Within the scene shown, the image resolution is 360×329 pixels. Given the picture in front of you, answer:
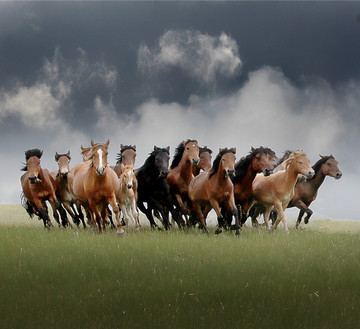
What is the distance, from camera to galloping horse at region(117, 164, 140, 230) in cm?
1569

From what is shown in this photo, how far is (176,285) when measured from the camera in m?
8.07

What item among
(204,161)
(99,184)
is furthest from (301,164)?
(99,184)

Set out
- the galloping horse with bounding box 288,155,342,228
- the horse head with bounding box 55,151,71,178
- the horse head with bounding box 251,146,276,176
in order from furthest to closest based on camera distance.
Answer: the galloping horse with bounding box 288,155,342,228 < the horse head with bounding box 55,151,71,178 < the horse head with bounding box 251,146,276,176

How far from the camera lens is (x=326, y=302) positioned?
7379mm

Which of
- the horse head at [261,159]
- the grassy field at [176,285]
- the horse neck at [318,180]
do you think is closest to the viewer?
the grassy field at [176,285]

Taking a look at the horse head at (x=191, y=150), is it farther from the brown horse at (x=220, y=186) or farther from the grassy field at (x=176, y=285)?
the grassy field at (x=176, y=285)

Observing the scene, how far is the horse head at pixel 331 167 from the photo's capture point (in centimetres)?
1866

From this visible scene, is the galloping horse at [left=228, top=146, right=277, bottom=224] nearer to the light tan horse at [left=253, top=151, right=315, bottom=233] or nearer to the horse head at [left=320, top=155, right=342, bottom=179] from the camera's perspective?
the light tan horse at [left=253, top=151, right=315, bottom=233]

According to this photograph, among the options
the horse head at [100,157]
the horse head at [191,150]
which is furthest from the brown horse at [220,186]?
the horse head at [100,157]

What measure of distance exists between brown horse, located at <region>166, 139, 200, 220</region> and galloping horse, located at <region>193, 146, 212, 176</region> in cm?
79

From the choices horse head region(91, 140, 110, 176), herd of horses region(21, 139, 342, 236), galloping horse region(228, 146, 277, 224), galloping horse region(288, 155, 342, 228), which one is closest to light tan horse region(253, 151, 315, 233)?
herd of horses region(21, 139, 342, 236)

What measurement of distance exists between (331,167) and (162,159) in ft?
22.8

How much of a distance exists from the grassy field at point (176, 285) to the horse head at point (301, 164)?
3.43 metres

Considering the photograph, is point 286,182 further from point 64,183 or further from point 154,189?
point 64,183
